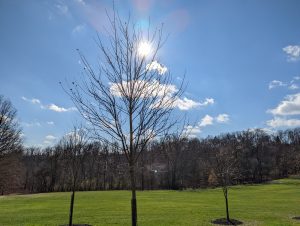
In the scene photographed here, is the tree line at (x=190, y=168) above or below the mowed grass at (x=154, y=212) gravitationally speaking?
above

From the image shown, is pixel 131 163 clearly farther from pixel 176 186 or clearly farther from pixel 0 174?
pixel 176 186

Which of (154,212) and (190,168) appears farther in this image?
(190,168)

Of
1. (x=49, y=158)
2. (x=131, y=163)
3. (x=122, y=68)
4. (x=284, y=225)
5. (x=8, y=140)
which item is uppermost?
(x=49, y=158)

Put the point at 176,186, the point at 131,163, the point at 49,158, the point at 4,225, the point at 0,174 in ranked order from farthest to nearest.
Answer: the point at 49,158
the point at 176,186
the point at 0,174
the point at 4,225
the point at 131,163

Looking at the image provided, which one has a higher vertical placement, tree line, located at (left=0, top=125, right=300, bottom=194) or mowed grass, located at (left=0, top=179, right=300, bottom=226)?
tree line, located at (left=0, top=125, right=300, bottom=194)

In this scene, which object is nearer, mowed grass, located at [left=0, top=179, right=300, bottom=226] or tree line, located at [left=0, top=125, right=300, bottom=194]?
mowed grass, located at [left=0, top=179, right=300, bottom=226]

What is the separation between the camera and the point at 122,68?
7.08 metres

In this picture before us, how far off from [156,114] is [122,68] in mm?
1339

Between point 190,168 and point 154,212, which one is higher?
point 190,168

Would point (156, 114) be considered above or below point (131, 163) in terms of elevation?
above

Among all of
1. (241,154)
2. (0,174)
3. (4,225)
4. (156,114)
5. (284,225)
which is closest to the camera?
(156,114)

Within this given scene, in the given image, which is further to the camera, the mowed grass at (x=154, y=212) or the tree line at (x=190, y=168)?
the tree line at (x=190, y=168)

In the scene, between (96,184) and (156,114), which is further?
(96,184)

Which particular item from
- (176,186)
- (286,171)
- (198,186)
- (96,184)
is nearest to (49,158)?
(96,184)
